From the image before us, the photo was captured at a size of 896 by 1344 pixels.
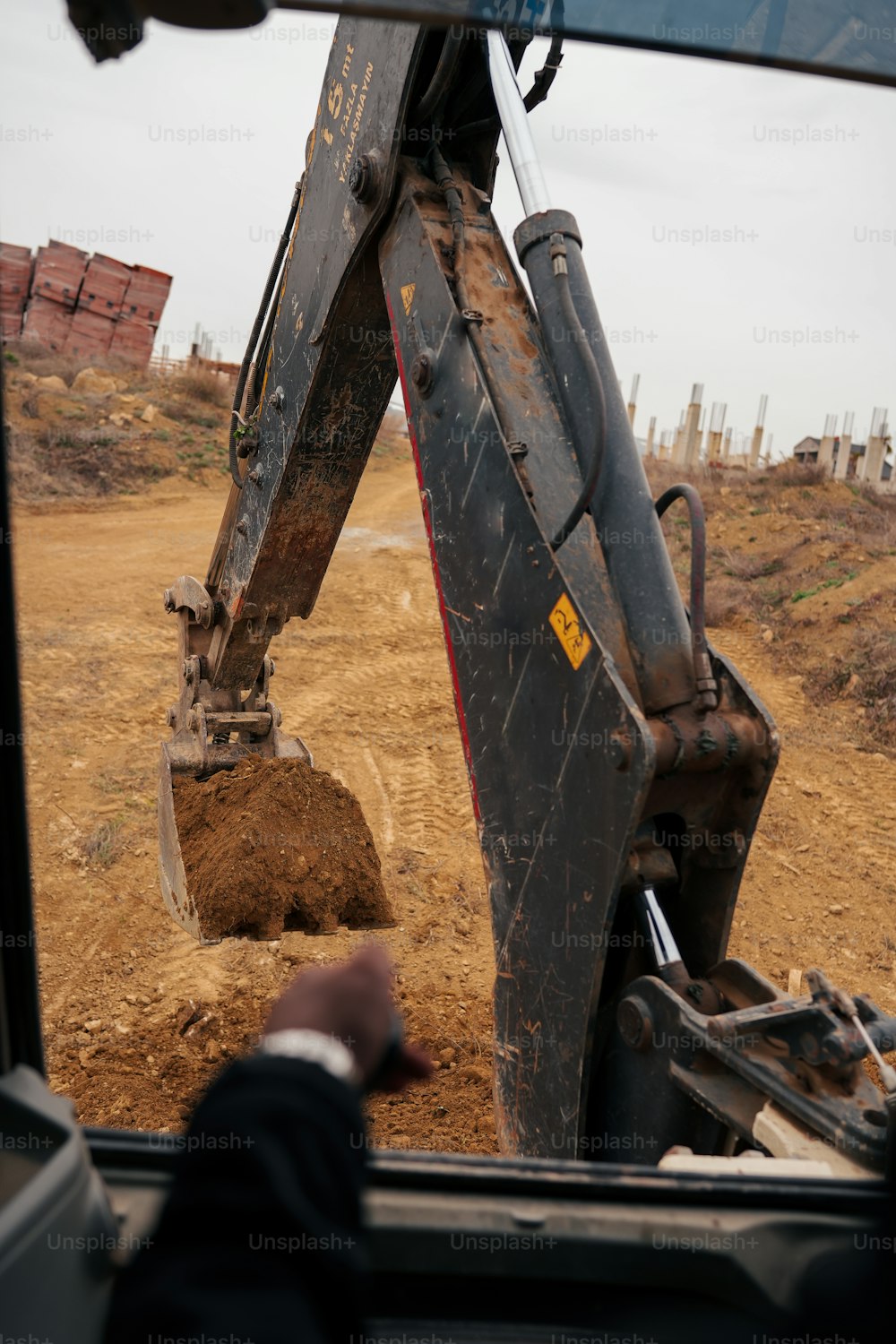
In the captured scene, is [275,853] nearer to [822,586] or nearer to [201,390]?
[822,586]

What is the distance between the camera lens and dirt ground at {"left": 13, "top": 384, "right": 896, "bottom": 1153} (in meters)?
4.45

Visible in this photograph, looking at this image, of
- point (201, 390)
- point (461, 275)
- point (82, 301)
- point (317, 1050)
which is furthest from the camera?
point (82, 301)

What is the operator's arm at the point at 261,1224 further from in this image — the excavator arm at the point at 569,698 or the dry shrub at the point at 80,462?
the dry shrub at the point at 80,462

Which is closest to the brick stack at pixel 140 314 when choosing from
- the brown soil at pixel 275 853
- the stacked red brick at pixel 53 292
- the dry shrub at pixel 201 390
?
the stacked red brick at pixel 53 292

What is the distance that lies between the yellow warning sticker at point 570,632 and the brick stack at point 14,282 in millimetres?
26750

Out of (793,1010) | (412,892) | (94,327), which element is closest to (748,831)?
(793,1010)

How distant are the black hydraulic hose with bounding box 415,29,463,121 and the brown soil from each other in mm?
2573

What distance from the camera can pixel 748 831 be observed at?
7.47ft

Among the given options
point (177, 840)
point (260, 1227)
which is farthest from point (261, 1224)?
point (177, 840)

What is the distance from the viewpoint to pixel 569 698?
2221mm

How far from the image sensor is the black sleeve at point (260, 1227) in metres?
0.90

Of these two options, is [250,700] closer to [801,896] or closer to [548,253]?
[548,253]

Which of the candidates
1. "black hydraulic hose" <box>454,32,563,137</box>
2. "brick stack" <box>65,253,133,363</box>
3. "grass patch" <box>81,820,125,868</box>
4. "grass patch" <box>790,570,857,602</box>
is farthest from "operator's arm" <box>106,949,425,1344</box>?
"brick stack" <box>65,253,133,363</box>

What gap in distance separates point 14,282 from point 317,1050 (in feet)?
93.1
